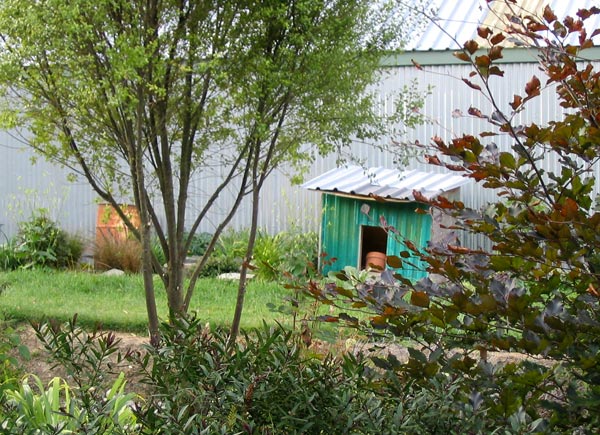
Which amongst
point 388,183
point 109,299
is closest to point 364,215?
point 388,183

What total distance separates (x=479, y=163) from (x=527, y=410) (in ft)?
2.59

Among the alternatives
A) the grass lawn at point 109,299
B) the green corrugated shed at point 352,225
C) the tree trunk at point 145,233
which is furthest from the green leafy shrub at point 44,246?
the tree trunk at point 145,233

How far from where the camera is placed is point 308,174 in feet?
46.6

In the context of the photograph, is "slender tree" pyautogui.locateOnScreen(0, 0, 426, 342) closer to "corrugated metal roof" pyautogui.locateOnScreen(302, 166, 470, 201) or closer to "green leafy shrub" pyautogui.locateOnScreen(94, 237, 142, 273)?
"corrugated metal roof" pyautogui.locateOnScreen(302, 166, 470, 201)

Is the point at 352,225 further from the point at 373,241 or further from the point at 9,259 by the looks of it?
the point at 9,259

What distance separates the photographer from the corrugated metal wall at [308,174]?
1317 cm

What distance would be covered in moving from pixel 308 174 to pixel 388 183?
2.27 meters

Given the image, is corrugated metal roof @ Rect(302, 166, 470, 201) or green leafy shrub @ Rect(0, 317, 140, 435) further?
corrugated metal roof @ Rect(302, 166, 470, 201)

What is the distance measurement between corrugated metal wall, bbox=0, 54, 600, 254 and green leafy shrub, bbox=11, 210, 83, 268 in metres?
0.58

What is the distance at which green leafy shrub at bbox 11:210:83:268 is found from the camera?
12672 mm

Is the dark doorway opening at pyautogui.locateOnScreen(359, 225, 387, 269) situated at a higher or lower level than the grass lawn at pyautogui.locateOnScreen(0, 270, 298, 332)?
higher

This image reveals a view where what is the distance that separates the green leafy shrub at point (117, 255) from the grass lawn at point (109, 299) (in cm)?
83

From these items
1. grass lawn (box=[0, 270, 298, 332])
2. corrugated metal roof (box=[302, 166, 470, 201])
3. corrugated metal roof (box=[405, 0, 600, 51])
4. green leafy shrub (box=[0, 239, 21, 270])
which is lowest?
grass lawn (box=[0, 270, 298, 332])

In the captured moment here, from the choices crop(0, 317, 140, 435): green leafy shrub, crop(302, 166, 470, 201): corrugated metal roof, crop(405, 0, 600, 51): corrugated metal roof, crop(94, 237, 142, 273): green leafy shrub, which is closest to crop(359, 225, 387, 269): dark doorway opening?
crop(302, 166, 470, 201): corrugated metal roof
